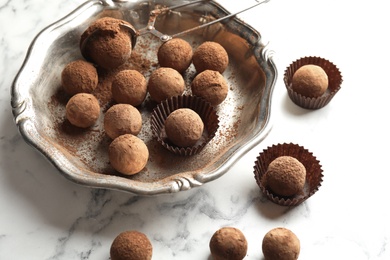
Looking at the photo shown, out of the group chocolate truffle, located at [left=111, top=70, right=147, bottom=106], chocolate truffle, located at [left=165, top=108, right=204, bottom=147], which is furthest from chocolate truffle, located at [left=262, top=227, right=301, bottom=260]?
chocolate truffle, located at [left=111, top=70, right=147, bottom=106]

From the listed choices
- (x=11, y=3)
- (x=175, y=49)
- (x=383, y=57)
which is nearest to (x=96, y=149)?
(x=175, y=49)

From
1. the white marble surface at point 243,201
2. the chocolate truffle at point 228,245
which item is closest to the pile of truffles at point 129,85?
the white marble surface at point 243,201

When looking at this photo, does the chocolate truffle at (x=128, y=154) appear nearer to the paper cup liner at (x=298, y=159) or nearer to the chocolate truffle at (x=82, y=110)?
the chocolate truffle at (x=82, y=110)

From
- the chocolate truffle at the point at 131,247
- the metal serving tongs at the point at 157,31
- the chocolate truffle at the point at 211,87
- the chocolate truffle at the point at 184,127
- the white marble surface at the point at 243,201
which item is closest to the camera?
the chocolate truffle at the point at 131,247

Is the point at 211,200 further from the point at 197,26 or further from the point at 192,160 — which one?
the point at 197,26

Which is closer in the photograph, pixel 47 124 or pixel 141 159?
pixel 141 159

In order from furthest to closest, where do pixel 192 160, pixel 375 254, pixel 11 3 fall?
pixel 11 3, pixel 192 160, pixel 375 254
